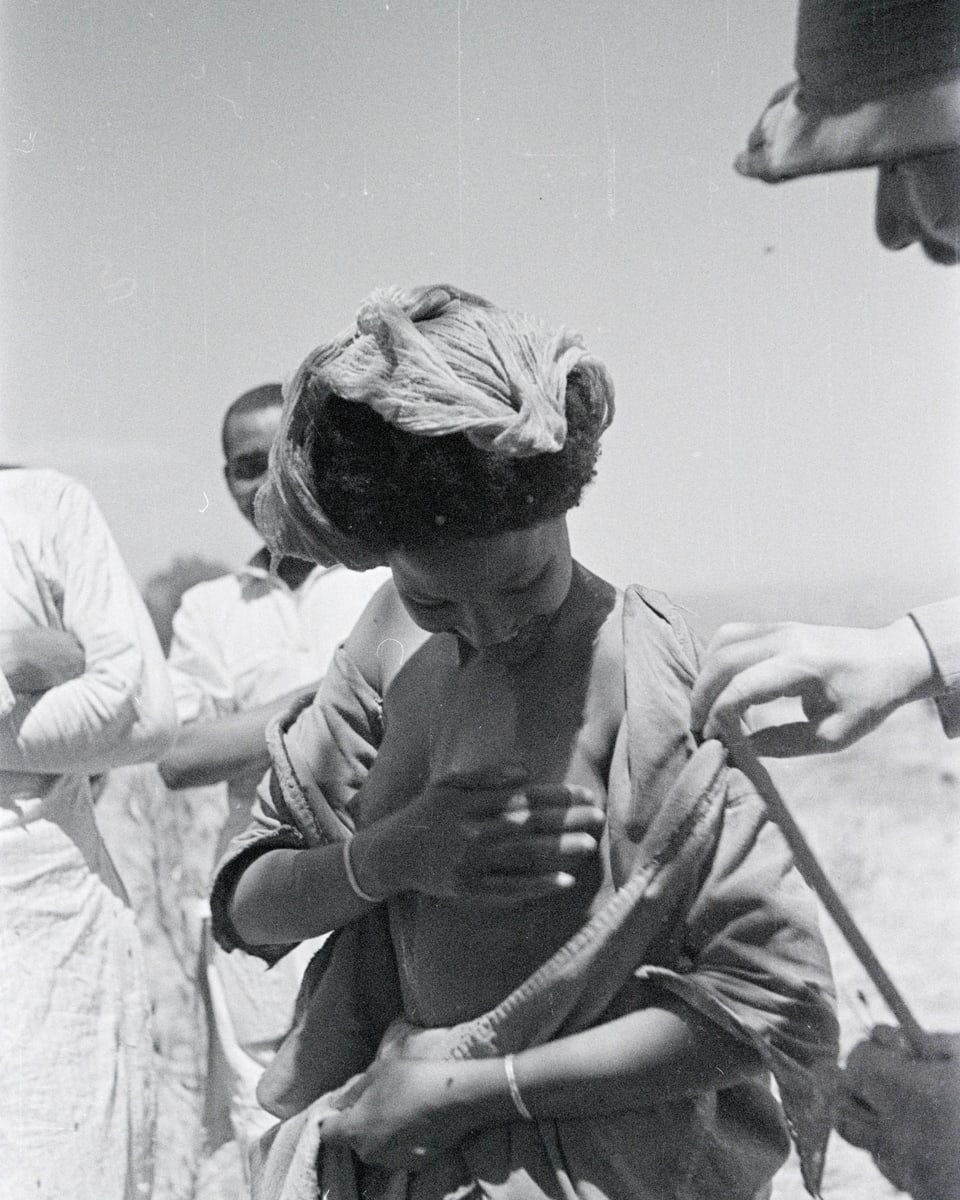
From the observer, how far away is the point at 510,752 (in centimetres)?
150

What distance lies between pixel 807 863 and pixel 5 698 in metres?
1.48

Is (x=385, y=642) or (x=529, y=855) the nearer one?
(x=529, y=855)

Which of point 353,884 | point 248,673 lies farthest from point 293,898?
point 248,673

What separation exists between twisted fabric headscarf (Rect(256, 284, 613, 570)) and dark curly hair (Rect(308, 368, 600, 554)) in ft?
0.04

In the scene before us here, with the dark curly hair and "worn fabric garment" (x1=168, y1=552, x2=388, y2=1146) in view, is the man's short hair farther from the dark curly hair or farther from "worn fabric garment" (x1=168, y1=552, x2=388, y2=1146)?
the dark curly hair

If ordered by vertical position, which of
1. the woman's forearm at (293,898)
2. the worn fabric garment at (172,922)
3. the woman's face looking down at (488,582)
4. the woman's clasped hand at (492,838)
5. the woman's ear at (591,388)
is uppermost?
the woman's ear at (591,388)

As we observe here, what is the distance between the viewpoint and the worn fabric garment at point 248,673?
2.95 meters

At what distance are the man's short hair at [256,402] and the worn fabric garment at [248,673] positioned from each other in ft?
1.16

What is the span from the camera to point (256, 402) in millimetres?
2717

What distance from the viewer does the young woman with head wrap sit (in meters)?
1.36

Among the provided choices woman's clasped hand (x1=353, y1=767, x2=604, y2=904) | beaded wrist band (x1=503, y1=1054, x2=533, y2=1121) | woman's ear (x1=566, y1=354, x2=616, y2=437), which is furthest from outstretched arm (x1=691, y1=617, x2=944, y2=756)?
beaded wrist band (x1=503, y1=1054, x2=533, y2=1121)

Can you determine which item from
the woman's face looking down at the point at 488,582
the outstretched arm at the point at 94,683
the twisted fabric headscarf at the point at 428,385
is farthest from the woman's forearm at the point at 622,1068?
the outstretched arm at the point at 94,683

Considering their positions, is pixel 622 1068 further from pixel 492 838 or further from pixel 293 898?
pixel 293 898

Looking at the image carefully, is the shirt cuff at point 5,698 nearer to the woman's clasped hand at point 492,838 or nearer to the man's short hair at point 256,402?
the man's short hair at point 256,402
